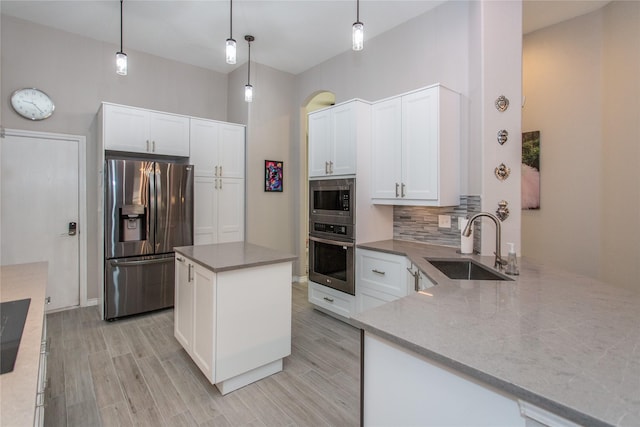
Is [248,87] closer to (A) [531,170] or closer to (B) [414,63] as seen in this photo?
(B) [414,63]

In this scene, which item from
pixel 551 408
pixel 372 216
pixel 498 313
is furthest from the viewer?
pixel 372 216

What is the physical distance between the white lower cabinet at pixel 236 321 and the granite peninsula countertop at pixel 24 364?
879mm

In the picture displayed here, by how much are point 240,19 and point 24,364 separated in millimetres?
3568

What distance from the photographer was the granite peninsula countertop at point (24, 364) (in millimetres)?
742

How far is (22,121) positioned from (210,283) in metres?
3.18

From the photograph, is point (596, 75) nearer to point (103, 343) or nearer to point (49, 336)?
point (103, 343)

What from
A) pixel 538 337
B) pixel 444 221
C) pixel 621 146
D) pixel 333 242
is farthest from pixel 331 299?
pixel 621 146

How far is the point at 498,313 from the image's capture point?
1.24 meters

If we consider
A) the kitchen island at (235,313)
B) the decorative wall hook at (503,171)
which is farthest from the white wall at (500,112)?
the kitchen island at (235,313)

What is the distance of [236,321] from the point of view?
216 cm

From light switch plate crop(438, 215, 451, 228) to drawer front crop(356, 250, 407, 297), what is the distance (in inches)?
25.5

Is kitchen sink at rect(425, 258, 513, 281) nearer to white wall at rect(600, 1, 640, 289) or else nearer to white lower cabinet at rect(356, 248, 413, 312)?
white lower cabinet at rect(356, 248, 413, 312)

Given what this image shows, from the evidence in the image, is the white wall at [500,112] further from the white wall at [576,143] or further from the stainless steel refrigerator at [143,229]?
the stainless steel refrigerator at [143,229]

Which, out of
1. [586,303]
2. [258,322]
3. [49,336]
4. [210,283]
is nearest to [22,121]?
[49,336]
